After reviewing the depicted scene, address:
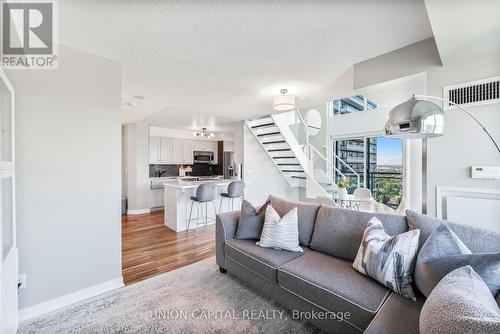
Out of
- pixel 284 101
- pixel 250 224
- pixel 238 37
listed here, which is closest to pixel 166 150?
pixel 284 101

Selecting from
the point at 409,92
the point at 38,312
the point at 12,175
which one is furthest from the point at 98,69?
the point at 409,92

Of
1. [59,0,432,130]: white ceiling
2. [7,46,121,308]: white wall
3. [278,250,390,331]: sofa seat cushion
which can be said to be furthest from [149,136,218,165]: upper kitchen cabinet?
[278,250,390,331]: sofa seat cushion

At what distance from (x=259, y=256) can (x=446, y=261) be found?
134 centimetres

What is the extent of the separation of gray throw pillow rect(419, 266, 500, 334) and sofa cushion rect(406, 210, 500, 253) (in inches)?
19.8

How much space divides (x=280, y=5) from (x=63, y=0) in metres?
1.54

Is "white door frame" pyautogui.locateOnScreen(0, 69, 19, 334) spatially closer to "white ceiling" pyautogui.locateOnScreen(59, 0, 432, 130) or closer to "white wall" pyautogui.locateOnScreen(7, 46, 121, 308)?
"white wall" pyautogui.locateOnScreen(7, 46, 121, 308)

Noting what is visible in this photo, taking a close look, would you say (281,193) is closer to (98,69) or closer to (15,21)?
(98,69)

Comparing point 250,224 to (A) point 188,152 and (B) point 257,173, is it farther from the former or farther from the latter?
(A) point 188,152

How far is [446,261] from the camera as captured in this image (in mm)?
1265

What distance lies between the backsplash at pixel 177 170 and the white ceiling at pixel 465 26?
677 centimetres

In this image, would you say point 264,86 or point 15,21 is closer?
point 15,21

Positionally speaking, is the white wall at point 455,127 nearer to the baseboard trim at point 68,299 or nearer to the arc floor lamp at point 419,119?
the arc floor lamp at point 419,119

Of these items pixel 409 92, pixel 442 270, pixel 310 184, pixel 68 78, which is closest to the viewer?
pixel 442 270

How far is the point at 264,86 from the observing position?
326 cm
